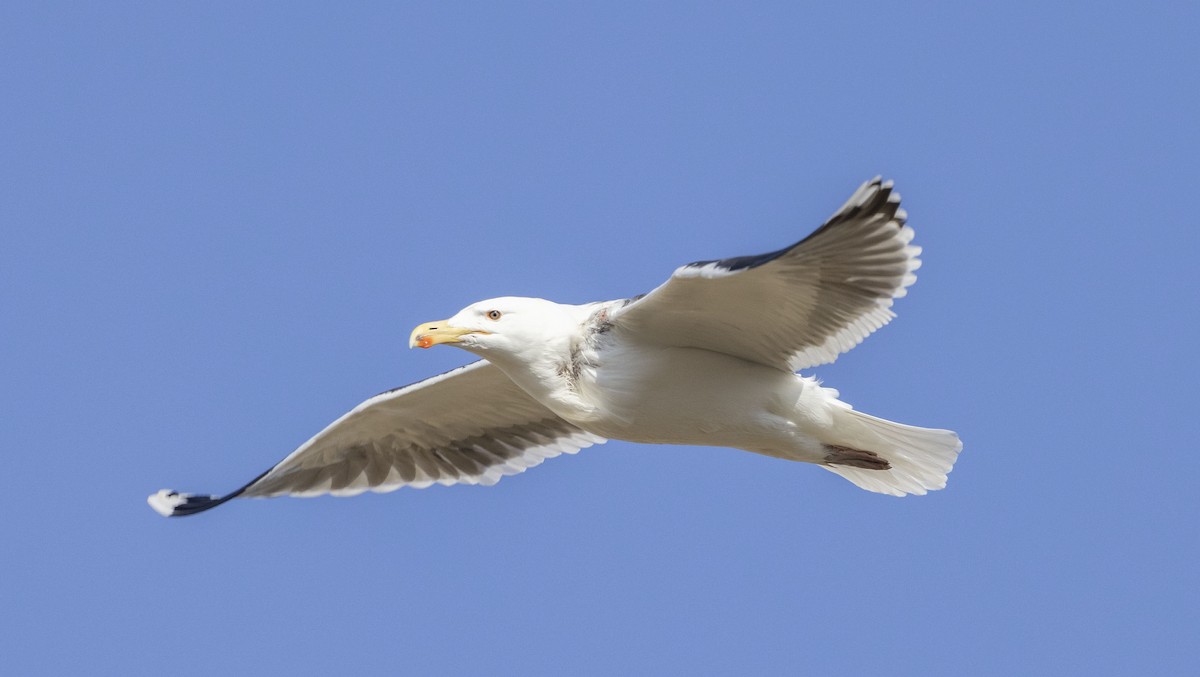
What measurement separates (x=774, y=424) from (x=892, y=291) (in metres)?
1.35

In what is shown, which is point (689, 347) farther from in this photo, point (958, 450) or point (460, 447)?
point (460, 447)

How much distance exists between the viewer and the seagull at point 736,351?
29.3ft

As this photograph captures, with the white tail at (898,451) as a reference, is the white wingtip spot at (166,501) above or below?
below

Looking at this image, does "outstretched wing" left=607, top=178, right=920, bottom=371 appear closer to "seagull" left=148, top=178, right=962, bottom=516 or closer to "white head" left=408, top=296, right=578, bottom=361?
"seagull" left=148, top=178, right=962, bottom=516

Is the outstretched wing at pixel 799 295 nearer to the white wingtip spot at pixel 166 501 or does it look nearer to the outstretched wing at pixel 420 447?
the outstretched wing at pixel 420 447

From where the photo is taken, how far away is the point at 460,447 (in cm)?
1216

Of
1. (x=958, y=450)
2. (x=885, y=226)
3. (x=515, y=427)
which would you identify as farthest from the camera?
(x=515, y=427)

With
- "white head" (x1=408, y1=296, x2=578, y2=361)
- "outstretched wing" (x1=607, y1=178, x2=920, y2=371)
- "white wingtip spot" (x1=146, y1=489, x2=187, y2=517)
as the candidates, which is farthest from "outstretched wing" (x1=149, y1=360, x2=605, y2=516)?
"outstretched wing" (x1=607, y1=178, x2=920, y2=371)

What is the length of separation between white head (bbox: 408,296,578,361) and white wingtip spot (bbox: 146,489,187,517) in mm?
3112

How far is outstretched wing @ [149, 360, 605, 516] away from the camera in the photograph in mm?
11656

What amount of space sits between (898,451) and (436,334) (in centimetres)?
313

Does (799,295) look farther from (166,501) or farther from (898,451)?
(166,501)

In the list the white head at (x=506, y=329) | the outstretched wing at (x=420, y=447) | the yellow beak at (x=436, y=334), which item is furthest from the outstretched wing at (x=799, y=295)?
the outstretched wing at (x=420, y=447)

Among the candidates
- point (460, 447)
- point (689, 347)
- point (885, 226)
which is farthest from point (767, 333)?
Answer: point (460, 447)
